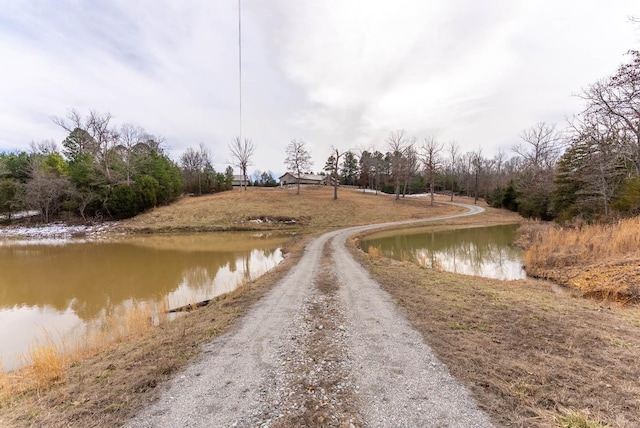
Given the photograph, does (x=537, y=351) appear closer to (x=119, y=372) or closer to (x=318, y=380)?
(x=318, y=380)

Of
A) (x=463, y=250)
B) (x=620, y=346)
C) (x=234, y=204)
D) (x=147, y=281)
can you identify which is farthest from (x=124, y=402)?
(x=234, y=204)

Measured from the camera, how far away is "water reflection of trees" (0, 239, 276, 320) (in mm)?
10727

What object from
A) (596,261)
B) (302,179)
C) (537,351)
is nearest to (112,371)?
(537,351)

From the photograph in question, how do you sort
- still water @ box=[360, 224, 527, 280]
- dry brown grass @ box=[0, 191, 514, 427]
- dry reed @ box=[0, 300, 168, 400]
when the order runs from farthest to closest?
still water @ box=[360, 224, 527, 280] → dry reed @ box=[0, 300, 168, 400] → dry brown grass @ box=[0, 191, 514, 427]

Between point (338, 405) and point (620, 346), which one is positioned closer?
point (338, 405)

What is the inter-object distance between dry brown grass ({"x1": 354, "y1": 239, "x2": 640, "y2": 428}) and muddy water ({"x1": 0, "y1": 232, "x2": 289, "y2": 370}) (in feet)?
25.8

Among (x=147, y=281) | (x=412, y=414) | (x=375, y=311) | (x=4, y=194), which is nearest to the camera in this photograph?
(x=412, y=414)

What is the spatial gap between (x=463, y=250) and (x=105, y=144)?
45.3m

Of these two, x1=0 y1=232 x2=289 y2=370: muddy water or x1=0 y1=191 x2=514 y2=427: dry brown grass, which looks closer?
x1=0 y1=191 x2=514 y2=427: dry brown grass

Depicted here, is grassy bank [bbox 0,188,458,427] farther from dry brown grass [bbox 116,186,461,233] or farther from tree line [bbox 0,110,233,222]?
tree line [bbox 0,110,233,222]

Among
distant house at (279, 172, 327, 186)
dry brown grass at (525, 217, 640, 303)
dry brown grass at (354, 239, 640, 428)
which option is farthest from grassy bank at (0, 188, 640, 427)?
distant house at (279, 172, 327, 186)

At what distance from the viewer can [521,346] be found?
4973 mm

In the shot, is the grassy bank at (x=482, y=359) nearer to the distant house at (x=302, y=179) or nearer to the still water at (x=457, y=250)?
the still water at (x=457, y=250)

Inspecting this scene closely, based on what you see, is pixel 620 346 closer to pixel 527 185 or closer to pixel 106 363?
pixel 106 363
